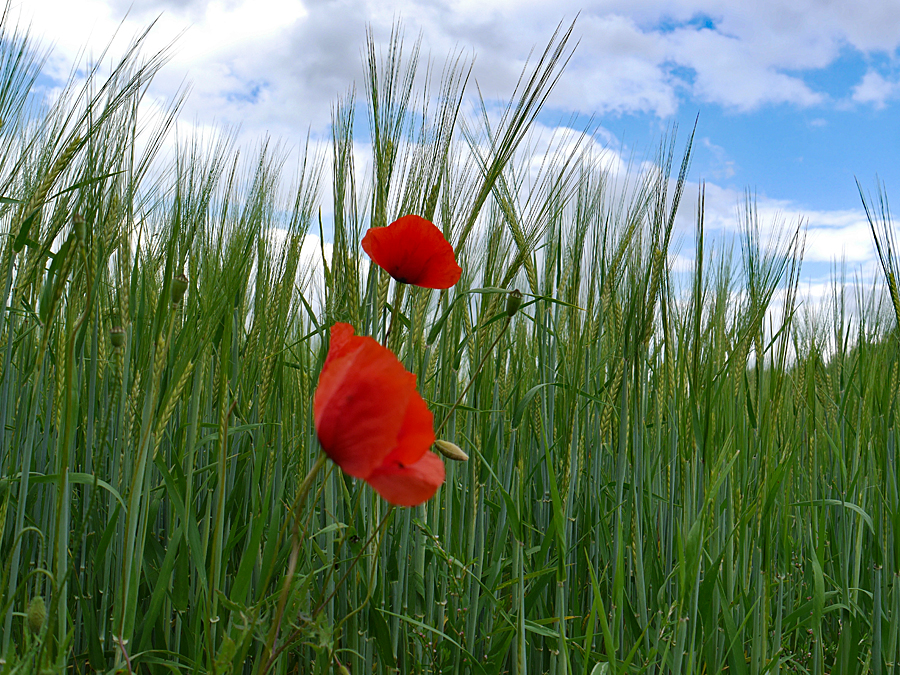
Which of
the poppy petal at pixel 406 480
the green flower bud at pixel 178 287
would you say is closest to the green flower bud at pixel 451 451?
the poppy petal at pixel 406 480

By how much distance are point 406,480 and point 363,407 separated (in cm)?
5

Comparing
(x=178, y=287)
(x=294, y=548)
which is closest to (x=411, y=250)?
(x=178, y=287)

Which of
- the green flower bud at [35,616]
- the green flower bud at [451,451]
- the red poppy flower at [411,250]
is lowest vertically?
the green flower bud at [35,616]

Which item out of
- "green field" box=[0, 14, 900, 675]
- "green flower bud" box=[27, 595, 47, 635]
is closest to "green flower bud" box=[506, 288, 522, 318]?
"green field" box=[0, 14, 900, 675]

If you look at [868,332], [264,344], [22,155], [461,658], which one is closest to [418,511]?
[461,658]

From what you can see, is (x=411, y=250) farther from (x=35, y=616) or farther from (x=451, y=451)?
(x=35, y=616)

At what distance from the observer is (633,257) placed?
1.15 metres

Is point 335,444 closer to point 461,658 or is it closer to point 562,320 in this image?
point 461,658

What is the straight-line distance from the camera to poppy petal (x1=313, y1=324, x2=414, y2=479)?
0.35 metres

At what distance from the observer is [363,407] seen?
0.36 m

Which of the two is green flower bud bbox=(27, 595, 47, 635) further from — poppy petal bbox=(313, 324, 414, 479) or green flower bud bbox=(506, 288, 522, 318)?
green flower bud bbox=(506, 288, 522, 318)

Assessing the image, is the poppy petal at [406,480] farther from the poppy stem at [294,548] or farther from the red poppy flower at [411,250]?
the red poppy flower at [411,250]

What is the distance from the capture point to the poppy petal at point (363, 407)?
1.16 feet

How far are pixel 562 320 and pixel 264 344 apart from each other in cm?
57
